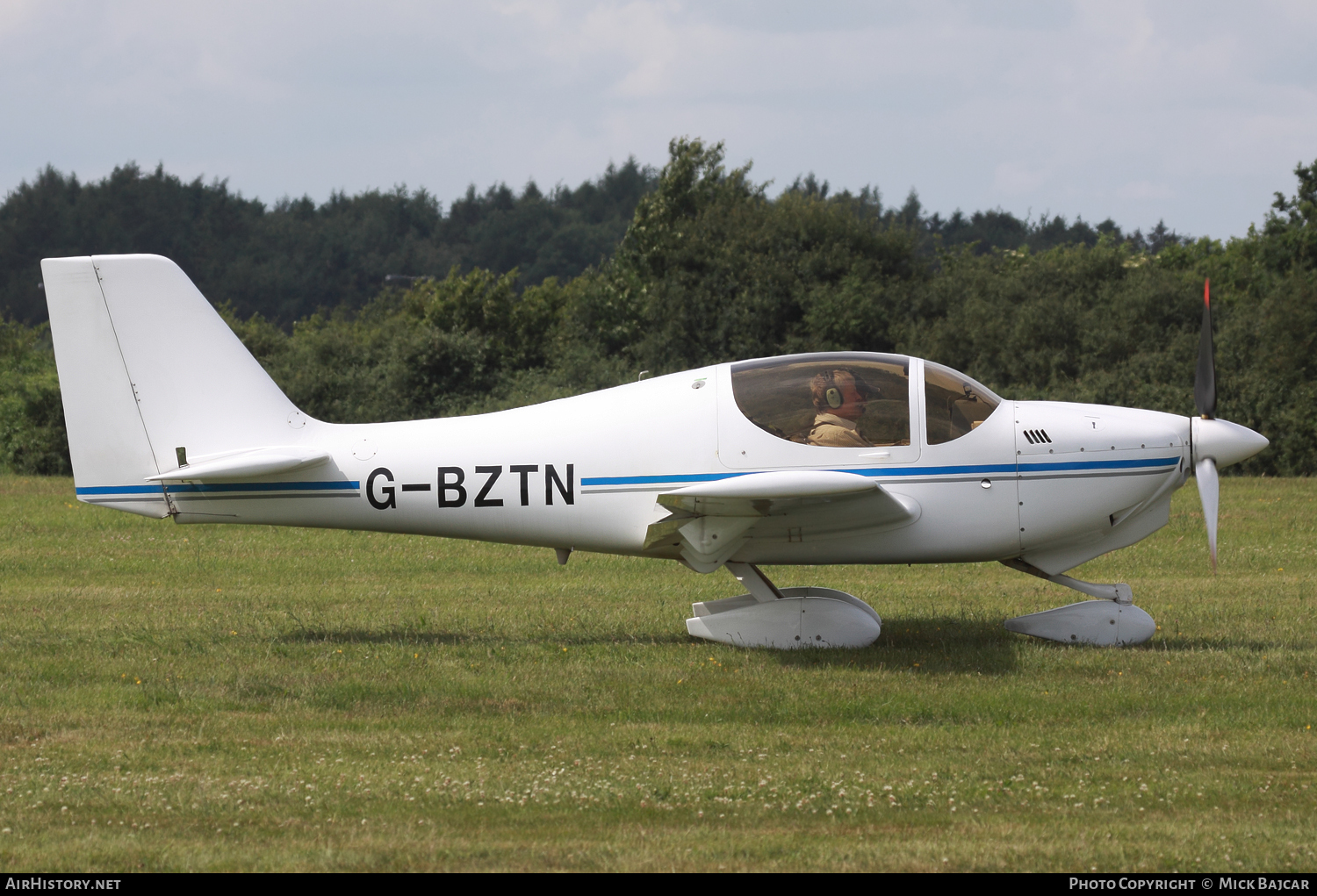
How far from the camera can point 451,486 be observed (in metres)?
9.59

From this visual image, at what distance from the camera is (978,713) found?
776 centimetres

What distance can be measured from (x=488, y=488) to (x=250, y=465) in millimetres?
1815

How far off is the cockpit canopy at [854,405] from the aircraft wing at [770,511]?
351mm

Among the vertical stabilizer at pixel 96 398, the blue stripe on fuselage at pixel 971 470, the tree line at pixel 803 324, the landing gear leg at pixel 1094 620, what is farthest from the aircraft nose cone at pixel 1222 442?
the tree line at pixel 803 324

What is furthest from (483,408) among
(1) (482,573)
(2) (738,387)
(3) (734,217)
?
(2) (738,387)

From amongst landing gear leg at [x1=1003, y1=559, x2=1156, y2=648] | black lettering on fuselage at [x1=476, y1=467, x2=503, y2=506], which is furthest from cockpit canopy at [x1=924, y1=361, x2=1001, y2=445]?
black lettering on fuselage at [x1=476, y1=467, x2=503, y2=506]

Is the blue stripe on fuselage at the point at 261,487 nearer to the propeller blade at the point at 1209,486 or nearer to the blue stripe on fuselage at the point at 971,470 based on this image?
the blue stripe on fuselage at the point at 971,470

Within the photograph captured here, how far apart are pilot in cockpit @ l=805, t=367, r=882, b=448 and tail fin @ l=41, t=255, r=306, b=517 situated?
4.14 m

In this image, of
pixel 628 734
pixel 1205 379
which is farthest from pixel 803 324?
pixel 628 734

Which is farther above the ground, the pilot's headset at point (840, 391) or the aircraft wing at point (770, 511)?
the pilot's headset at point (840, 391)

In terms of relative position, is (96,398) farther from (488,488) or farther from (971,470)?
(971,470)

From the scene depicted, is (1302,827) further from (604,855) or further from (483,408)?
(483,408)

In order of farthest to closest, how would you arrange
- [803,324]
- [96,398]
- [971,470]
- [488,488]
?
[803,324] → [96,398] → [488,488] → [971,470]

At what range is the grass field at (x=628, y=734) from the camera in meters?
5.43
